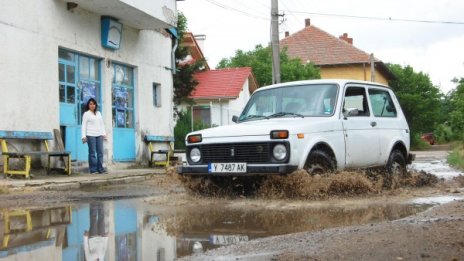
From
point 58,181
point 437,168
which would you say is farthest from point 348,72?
point 58,181

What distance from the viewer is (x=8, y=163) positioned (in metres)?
11.7

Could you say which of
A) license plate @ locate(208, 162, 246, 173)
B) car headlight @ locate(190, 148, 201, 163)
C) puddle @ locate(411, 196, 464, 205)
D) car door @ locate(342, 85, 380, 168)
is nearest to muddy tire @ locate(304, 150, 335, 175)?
car door @ locate(342, 85, 380, 168)

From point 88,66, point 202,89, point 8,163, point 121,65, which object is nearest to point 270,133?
point 8,163

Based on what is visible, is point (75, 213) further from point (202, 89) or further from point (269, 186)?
point (202, 89)

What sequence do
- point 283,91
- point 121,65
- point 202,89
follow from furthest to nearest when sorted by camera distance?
point 202,89, point 121,65, point 283,91

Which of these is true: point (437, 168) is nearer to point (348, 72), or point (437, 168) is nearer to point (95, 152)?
point (95, 152)

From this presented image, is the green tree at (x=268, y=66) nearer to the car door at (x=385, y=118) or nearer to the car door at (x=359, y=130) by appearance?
the car door at (x=385, y=118)

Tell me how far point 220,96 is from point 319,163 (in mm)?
28093

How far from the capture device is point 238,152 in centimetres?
770

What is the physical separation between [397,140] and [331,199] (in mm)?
2650

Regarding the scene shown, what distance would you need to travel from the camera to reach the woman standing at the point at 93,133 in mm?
13359

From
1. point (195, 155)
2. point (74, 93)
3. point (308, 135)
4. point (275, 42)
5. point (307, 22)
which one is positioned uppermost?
point (307, 22)

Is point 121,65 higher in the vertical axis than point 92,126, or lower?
higher

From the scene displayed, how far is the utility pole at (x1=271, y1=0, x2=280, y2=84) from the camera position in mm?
22328
